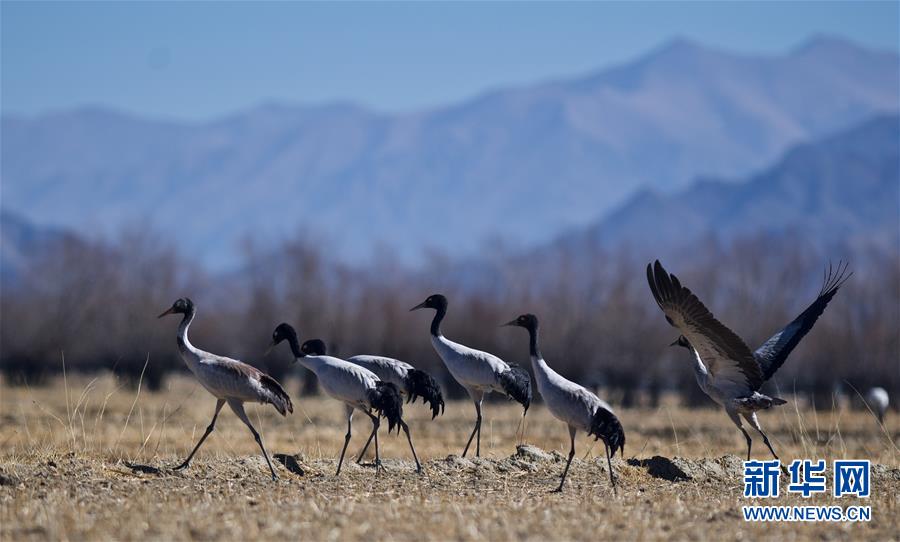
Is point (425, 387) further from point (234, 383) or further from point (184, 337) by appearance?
point (184, 337)

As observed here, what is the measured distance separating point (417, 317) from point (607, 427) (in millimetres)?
43003

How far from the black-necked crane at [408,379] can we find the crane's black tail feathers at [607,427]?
2.53 m

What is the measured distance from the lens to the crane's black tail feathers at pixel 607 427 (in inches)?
510

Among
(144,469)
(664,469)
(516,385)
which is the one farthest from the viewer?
(516,385)

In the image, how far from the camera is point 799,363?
4791 centimetres

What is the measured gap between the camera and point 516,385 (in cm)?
1573

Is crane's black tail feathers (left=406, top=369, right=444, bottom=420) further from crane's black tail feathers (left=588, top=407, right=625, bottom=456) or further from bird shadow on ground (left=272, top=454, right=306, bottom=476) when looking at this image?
crane's black tail feathers (left=588, top=407, right=625, bottom=456)

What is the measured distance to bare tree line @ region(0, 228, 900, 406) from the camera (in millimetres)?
47844

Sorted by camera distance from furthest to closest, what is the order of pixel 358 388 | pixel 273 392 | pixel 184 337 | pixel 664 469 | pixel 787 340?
pixel 787 340, pixel 664 469, pixel 184 337, pixel 358 388, pixel 273 392

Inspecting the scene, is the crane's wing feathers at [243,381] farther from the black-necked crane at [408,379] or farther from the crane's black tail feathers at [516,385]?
the crane's black tail feathers at [516,385]

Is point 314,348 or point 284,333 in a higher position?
point 284,333

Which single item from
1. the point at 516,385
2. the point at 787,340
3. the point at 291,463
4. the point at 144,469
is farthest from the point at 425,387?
the point at 787,340

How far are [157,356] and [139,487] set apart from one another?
3882 centimetres

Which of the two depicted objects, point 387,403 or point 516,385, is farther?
point 516,385
